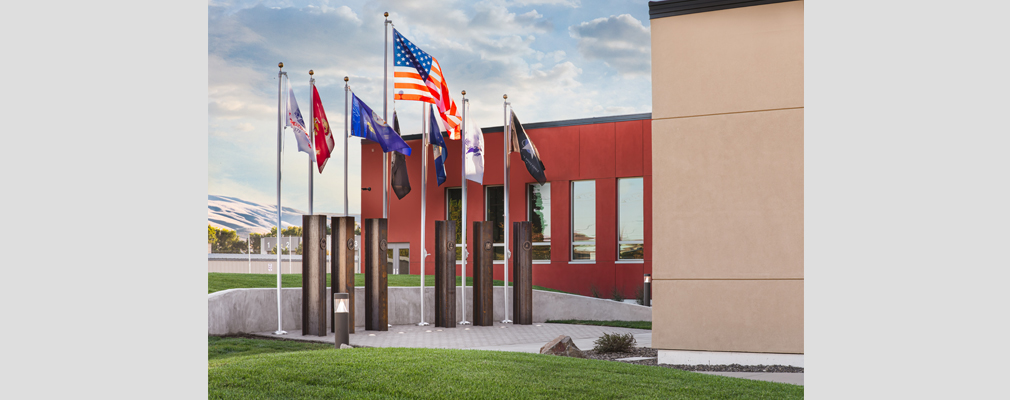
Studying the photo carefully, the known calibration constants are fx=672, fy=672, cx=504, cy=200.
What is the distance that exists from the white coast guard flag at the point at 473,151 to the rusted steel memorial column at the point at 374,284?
134 inches

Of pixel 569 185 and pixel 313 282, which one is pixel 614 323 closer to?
pixel 569 185

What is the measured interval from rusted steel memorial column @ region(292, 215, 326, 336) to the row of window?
7.99 metres


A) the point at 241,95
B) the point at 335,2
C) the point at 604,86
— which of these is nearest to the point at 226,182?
the point at 241,95

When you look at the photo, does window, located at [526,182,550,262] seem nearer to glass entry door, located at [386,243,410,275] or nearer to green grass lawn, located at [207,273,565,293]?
green grass lawn, located at [207,273,565,293]

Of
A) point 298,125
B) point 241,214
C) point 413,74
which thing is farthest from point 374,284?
point 241,214

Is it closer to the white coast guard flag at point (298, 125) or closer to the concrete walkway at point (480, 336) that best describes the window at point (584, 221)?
the concrete walkway at point (480, 336)

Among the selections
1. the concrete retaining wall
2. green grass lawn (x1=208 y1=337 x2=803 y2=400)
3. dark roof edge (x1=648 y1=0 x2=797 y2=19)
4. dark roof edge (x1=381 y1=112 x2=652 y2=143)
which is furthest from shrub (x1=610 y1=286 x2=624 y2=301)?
green grass lawn (x1=208 y1=337 x2=803 y2=400)

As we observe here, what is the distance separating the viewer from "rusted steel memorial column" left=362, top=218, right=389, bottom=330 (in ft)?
46.6

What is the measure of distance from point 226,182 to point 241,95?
6877mm

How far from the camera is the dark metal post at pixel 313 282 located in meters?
13.2

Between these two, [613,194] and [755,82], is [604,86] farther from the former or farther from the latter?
[755,82]

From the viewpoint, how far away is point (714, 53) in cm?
945

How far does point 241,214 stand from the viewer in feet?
197

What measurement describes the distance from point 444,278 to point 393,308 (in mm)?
1982
